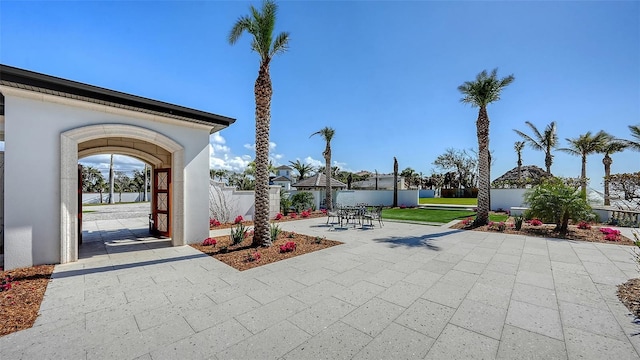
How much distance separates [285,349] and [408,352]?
1436 millimetres

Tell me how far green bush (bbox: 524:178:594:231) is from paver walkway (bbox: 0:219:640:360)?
338 cm

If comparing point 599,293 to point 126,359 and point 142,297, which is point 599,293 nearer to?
point 126,359

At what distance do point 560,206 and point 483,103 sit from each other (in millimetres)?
5718

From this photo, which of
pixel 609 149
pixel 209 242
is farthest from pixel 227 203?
pixel 609 149

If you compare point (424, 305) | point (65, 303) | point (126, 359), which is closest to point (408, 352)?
point (424, 305)

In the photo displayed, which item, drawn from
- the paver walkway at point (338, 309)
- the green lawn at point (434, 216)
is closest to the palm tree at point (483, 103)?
the green lawn at point (434, 216)

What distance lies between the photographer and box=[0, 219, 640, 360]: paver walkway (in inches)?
114

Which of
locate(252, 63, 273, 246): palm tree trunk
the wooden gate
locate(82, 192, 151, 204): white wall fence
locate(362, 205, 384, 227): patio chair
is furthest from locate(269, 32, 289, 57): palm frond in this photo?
locate(82, 192, 151, 204): white wall fence

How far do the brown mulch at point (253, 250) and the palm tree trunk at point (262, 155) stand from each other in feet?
1.57

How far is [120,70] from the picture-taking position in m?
7.29

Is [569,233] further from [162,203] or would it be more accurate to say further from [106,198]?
[106,198]

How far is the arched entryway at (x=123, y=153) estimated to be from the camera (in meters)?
6.05

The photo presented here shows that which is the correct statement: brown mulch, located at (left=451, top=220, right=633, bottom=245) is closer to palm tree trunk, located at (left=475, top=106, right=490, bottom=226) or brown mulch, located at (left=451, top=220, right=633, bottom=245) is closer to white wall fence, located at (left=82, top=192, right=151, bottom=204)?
palm tree trunk, located at (left=475, top=106, right=490, bottom=226)

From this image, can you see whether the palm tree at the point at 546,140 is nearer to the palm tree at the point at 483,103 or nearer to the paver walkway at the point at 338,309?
the palm tree at the point at 483,103
